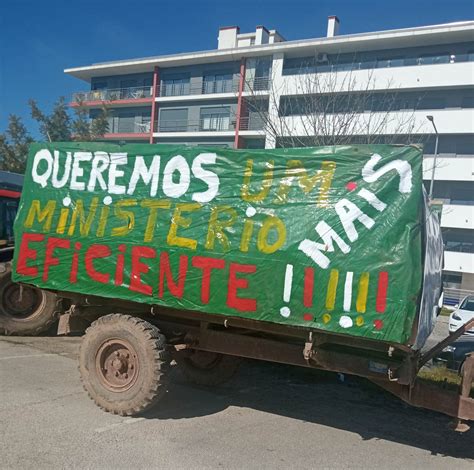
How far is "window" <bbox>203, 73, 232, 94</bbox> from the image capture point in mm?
42688

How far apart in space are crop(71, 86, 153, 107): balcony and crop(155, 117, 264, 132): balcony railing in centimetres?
303

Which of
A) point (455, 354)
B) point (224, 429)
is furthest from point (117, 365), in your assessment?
point (455, 354)

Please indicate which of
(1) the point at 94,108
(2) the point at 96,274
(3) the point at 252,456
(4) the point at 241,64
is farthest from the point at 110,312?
(1) the point at 94,108

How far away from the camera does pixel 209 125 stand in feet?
139

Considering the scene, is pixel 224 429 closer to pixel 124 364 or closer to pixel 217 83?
pixel 124 364

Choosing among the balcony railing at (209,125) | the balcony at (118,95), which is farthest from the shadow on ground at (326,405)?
the balcony at (118,95)

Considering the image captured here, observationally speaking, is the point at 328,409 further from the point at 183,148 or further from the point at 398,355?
the point at 183,148

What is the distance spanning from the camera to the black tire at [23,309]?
8.74 meters

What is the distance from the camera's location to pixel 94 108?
4750 cm

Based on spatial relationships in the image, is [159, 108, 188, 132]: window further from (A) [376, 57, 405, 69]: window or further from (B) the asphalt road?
(B) the asphalt road

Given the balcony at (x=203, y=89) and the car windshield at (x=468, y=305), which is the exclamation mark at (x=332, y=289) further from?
the balcony at (x=203, y=89)

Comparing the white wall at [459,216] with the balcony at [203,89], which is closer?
the white wall at [459,216]

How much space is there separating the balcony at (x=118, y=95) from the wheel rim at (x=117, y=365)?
139 feet

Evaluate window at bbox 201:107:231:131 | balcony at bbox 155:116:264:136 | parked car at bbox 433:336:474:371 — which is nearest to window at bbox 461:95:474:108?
balcony at bbox 155:116:264:136
